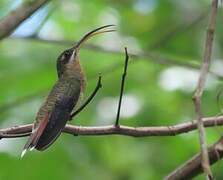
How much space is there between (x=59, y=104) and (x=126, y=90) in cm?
171

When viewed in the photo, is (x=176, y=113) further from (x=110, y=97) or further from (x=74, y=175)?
(x=74, y=175)

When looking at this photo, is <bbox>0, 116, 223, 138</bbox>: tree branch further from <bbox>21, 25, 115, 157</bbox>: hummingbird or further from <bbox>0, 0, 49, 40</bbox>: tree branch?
<bbox>0, 0, 49, 40</bbox>: tree branch

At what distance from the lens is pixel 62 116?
256 centimetres

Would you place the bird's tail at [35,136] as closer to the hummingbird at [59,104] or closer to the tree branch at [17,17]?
the hummingbird at [59,104]

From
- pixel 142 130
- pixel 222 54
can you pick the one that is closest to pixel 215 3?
pixel 142 130

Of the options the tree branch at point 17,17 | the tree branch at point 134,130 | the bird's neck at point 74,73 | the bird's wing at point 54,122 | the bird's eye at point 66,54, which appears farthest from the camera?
the bird's eye at point 66,54

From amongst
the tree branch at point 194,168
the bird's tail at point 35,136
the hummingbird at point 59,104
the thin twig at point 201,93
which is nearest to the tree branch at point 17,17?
the hummingbird at point 59,104

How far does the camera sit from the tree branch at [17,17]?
2664mm

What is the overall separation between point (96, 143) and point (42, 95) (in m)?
0.42

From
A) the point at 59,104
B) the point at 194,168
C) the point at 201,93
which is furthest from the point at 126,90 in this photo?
the point at 201,93

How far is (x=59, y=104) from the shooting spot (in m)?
2.68

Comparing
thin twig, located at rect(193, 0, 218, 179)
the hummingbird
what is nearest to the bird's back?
the hummingbird

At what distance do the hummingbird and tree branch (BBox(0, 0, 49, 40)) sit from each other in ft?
0.84

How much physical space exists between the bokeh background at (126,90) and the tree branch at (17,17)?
872 mm
